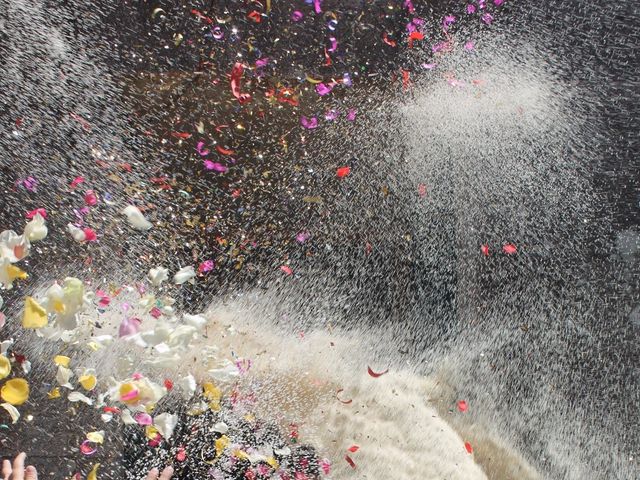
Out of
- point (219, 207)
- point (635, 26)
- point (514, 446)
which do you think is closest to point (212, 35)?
point (219, 207)

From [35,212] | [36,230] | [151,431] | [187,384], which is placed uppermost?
[36,230]

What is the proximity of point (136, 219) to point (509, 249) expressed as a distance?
3.82ft

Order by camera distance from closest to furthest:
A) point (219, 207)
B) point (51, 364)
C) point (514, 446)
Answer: point (51, 364) < point (219, 207) < point (514, 446)

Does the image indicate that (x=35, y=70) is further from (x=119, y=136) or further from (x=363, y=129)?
(x=363, y=129)

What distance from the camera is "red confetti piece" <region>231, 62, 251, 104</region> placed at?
1.67m

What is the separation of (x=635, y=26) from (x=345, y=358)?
4.79 feet

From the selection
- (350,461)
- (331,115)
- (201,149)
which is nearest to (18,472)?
(350,461)

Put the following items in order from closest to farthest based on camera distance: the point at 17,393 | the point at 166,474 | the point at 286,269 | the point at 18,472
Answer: the point at 17,393, the point at 18,472, the point at 166,474, the point at 286,269

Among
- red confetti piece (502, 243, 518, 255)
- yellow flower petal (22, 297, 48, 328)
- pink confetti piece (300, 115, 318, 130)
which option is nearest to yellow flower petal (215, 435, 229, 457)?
yellow flower petal (22, 297, 48, 328)

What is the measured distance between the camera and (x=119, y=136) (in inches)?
63.8

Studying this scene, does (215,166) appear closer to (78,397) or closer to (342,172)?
(342,172)

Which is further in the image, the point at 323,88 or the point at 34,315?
the point at 323,88

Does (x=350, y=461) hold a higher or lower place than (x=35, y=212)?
lower

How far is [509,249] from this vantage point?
1839mm
